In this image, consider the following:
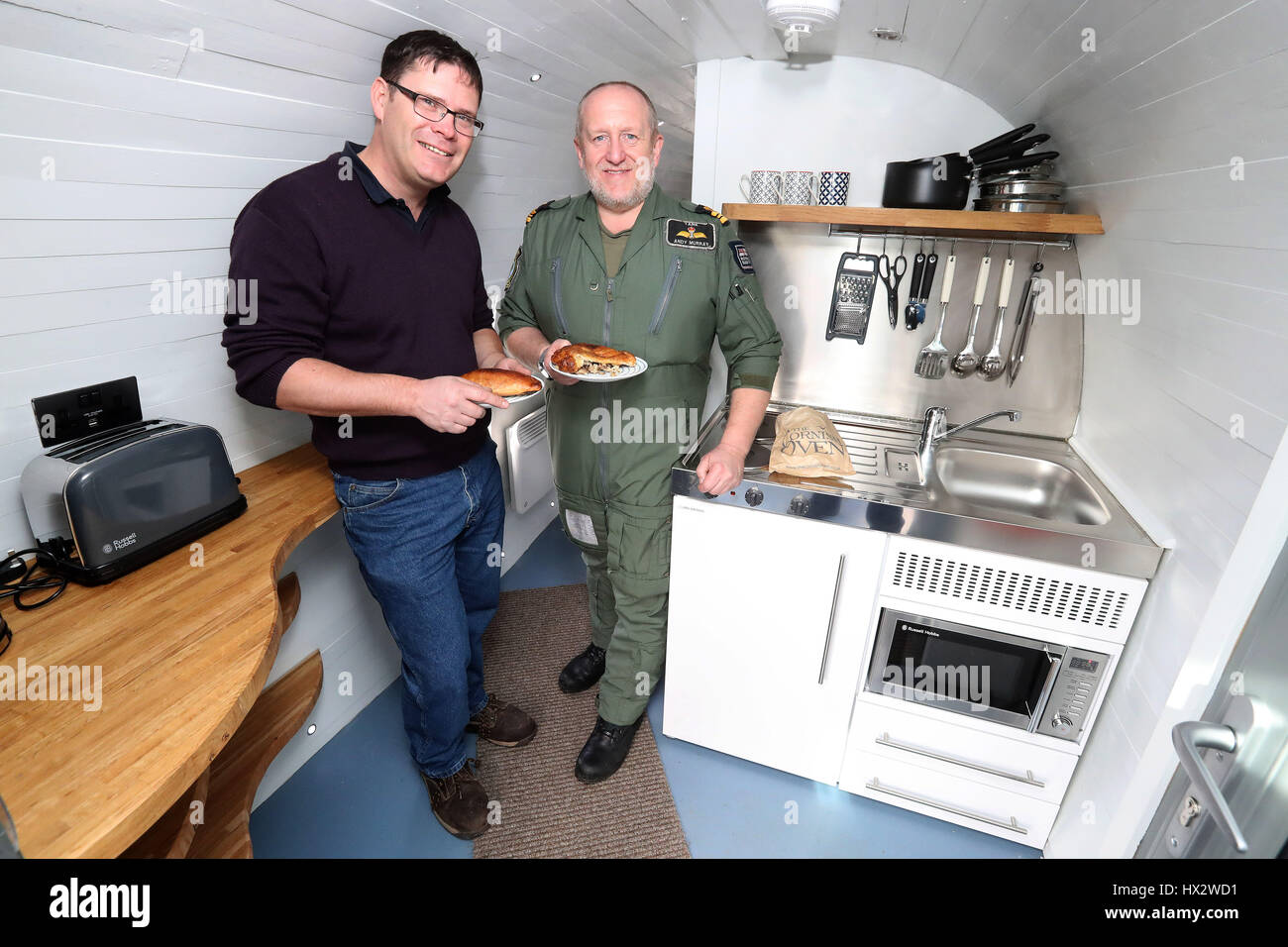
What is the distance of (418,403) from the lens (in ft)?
4.16

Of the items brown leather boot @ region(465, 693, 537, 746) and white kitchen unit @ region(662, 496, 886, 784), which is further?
brown leather boot @ region(465, 693, 537, 746)

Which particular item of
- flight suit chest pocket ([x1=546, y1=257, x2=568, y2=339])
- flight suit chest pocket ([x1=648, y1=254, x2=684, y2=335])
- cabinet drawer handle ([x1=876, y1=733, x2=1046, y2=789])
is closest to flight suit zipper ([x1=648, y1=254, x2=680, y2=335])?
flight suit chest pocket ([x1=648, y1=254, x2=684, y2=335])

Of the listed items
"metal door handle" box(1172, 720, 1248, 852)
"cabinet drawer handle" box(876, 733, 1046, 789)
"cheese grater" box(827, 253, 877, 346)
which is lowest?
"cabinet drawer handle" box(876, 733, 1046, 789)

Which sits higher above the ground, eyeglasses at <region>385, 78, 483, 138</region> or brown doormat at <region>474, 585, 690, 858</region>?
eyeglasses at <region>385, 78, 483, 138</region>

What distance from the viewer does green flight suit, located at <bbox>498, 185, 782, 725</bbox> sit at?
169cm

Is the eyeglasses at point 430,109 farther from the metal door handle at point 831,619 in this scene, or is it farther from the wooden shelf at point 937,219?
the metal door handle at point 831,619

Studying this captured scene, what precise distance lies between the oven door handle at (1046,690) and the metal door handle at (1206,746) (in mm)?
845

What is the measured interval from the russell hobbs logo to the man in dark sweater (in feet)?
1.07

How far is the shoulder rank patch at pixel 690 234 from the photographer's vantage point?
5.57 ft

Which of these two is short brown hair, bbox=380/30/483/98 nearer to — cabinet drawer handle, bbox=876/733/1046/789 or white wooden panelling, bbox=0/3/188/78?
white wooden panelling, bbox=0/3/188/78

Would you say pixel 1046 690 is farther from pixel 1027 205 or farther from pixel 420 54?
pixel 420 54

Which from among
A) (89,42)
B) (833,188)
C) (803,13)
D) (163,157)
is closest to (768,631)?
(833,188)
